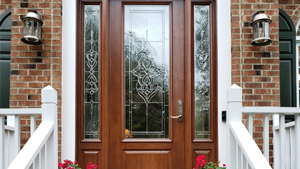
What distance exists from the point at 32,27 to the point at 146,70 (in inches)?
47.4

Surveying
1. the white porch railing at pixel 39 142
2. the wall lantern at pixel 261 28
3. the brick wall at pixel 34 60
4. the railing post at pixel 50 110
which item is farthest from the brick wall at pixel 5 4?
the wall lantern at pixel 261 28

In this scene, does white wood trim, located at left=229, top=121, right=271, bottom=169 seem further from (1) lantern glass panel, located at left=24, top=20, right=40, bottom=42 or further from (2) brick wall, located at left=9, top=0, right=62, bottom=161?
(1) lantern glass panel, located at left=24, top=20, right=40, bottom=42

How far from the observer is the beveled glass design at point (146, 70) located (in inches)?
118

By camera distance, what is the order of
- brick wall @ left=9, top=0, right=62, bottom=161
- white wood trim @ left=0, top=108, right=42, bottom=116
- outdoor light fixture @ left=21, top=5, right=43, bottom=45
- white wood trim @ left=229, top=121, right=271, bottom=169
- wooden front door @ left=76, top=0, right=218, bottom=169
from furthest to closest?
1. wooden front door @ left=76, top=0, right=218, bottom=169
2. brick wall @ left=9, top=0, right=62, bottom=161
3. outdoor light fixture @ left=21, top=5, right=43, bottom=45
4. white wood trim @ left=0, top=108, right=42, bottom=116
5. white wood trim @ left=229, top=121, right=271, bottom=169

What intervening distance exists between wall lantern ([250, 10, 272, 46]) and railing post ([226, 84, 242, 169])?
1106mm

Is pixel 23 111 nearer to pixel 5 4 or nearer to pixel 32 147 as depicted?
pixel 32 147

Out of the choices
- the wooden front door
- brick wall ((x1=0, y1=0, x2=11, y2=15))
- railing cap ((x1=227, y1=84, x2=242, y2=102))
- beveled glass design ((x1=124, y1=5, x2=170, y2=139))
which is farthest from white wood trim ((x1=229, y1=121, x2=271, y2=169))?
brick wall ((x1=0, y1=0, x2=11, y2=15))

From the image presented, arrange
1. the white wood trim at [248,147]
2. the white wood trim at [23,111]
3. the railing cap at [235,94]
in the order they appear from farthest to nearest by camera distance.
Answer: the white wood trim at [23,111] < the railing cap at [235,94] < the white wood trim at [248,147]

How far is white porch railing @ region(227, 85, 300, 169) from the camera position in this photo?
1681 millimetres

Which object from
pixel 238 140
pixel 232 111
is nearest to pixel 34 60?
pixel 232 111

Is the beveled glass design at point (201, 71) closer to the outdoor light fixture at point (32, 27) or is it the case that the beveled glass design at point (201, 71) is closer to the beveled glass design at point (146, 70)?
the beveled glass design at point (146, 70)

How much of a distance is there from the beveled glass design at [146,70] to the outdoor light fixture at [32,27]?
0.89 meters

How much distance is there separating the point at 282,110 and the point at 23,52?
239cm

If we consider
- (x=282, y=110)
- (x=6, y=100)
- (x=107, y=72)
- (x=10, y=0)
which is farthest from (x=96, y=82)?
(x=282, y=110)
